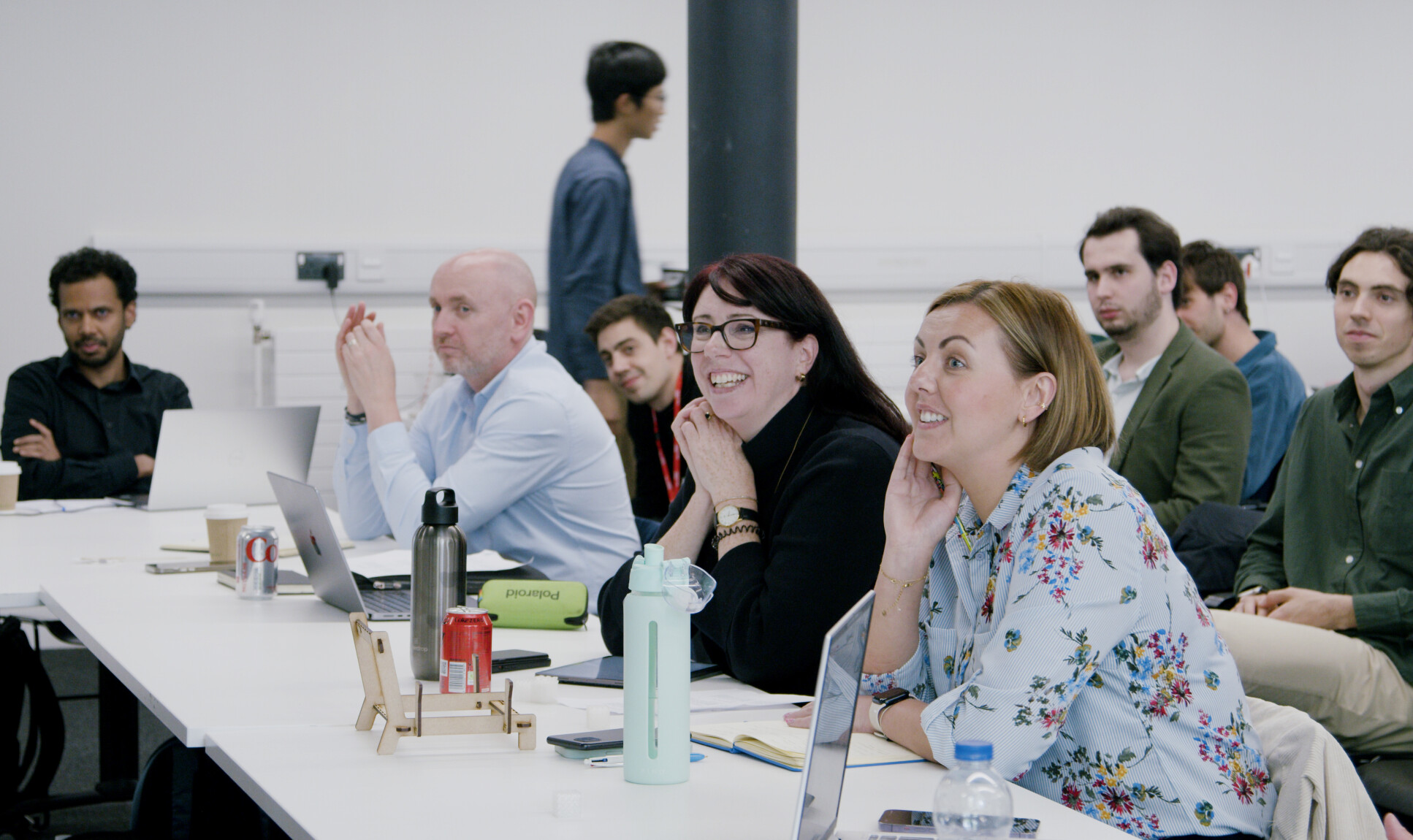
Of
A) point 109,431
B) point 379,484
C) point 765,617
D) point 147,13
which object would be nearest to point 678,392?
point 379,484

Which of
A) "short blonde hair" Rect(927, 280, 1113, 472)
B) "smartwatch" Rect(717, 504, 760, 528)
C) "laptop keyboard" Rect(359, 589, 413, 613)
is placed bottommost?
"laptop keyboard" Rect(359, 589, 413, 613)

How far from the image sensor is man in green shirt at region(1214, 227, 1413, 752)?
231 cm

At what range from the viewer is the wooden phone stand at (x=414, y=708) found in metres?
1.42

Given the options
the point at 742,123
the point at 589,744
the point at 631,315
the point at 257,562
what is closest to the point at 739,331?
the point at 589,744

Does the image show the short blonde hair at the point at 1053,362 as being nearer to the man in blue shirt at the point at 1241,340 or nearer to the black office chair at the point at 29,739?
the black office chair at the point at 29,739

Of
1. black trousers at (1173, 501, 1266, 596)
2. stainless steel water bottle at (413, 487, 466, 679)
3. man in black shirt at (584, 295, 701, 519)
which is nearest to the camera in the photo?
stainless steel water bottle at (413, 487, 466, 679)

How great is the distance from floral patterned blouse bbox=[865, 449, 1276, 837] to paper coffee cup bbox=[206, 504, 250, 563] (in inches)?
63.5

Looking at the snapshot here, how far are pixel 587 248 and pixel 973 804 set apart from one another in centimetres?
262

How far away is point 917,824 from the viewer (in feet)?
3.79

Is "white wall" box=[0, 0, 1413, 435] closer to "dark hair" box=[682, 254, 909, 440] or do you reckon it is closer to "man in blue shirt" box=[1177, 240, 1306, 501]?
"man in blue shirt" box=[1177, 240, 1306, 501]

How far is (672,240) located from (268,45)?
1.67 metres

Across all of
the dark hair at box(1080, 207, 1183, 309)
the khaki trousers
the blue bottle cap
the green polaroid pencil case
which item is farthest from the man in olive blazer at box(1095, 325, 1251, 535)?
the blue bottle cap

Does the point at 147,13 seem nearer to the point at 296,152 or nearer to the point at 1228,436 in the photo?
the point at 296,152

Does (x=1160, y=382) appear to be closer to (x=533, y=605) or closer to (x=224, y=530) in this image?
(x=533, y=605)
